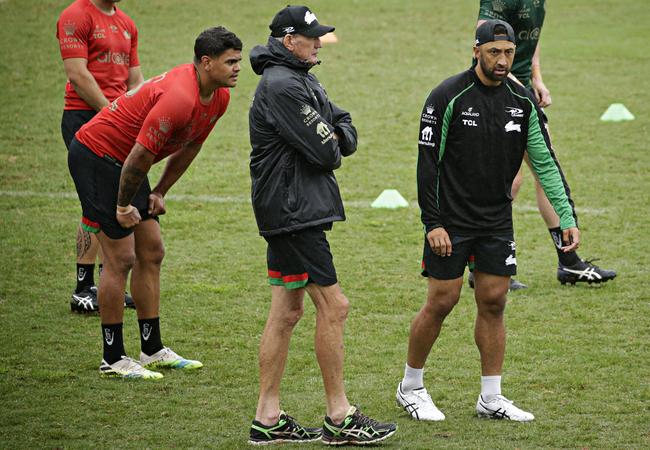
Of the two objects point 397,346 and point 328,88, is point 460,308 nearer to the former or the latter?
point 397,346

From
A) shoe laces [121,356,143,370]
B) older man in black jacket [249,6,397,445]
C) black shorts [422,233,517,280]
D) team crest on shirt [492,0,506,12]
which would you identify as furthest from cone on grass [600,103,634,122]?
older man in black jacket [249,6,397,445]

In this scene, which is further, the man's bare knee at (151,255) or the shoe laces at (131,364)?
the man's bare knee at (151,255)

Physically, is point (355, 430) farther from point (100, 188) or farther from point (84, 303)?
point (84, 303)

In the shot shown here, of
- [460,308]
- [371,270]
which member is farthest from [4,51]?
[460,308]

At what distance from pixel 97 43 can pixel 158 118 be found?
2437 mm

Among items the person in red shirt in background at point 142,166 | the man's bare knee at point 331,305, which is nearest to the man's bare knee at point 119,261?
the person in red shirt in background at point 142,166

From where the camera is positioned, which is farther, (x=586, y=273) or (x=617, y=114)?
(x=617, y=114)

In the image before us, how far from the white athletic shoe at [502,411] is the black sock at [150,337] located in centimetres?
225

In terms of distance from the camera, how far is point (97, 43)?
8.81 m

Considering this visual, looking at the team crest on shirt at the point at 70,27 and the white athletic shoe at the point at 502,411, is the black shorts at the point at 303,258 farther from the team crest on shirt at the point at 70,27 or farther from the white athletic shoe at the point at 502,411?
the team crest on shirt at the point at 70,27

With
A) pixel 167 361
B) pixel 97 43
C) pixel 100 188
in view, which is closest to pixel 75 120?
pixel 97 43

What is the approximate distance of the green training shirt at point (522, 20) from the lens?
897cm

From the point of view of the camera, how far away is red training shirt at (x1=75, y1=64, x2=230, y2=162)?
262 inches

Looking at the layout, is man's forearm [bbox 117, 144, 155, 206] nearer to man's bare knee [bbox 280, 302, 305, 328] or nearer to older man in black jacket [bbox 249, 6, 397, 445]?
older man in black jacket [bbox 249, 6, 397, 445]
